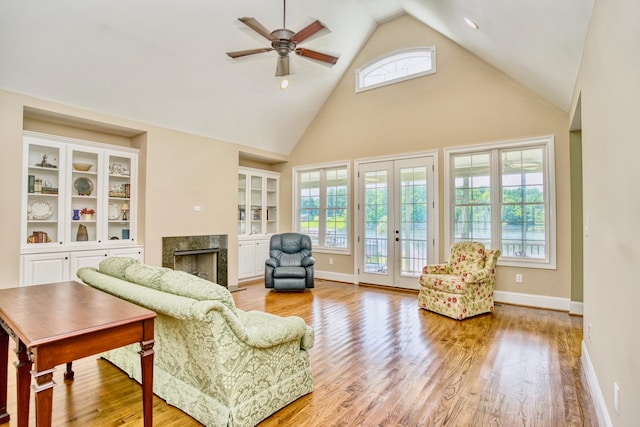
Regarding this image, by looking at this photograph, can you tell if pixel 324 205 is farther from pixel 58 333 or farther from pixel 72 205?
pixel 58 333

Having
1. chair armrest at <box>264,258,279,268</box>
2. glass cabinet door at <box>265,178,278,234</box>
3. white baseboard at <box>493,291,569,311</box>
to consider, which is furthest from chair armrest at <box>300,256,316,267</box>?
white baseboard at <box>493,291,569,311</box>

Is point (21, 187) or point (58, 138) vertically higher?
point (58, 138)

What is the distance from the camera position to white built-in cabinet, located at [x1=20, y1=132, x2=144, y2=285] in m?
4.11

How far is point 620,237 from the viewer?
1660 millimetres

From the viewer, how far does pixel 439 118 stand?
18.4ft

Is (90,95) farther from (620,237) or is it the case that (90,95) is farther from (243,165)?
(620,237)

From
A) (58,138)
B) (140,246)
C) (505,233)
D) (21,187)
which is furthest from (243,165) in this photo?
(505,233)

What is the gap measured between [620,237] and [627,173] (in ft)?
1.14

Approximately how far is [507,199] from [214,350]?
4750mm

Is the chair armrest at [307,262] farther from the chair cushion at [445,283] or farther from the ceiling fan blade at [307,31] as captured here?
the ceiling fan blade at [307,31]

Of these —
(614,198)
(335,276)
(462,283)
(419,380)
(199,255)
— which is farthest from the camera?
(335,276)

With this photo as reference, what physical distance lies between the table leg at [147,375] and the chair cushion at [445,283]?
3.60 meters

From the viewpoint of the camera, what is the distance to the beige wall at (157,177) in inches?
149

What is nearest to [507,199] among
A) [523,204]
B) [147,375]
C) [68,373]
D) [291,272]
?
[523,204]
